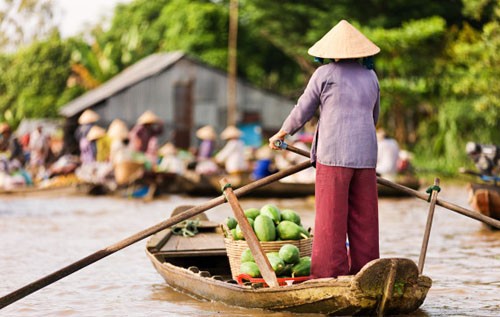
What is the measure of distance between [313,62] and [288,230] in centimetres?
2107

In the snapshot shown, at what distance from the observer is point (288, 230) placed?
5.78 meters

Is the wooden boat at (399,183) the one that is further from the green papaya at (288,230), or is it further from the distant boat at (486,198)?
the green papaya at (288,230)

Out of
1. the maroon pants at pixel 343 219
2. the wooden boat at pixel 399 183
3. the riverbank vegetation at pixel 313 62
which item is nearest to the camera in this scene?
the maroon pants at pixel 343 219

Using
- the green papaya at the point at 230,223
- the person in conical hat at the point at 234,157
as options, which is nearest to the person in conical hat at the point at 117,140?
the person in conical hat at the point at 234,157

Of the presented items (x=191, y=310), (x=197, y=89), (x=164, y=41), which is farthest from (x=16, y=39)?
(x=191, y=310)

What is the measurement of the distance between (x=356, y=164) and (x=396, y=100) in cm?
2062

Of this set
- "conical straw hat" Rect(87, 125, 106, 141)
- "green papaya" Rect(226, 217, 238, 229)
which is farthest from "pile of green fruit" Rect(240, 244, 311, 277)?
"conical straw hat" Rect(87, 125, 106, 141)

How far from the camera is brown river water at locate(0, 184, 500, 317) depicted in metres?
6.09

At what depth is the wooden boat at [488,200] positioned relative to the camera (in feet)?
32.5

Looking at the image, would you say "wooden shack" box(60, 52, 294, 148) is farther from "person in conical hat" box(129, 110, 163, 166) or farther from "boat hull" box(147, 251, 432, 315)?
"boat hull" box(147, 251, 432, 315)

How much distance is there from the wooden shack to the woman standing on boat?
65.4 feet

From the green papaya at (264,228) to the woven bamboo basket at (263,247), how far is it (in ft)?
0.14

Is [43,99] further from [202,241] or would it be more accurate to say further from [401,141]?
[202,241]

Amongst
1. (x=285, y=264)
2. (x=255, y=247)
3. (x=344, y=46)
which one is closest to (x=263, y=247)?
(x=285, y=264)
